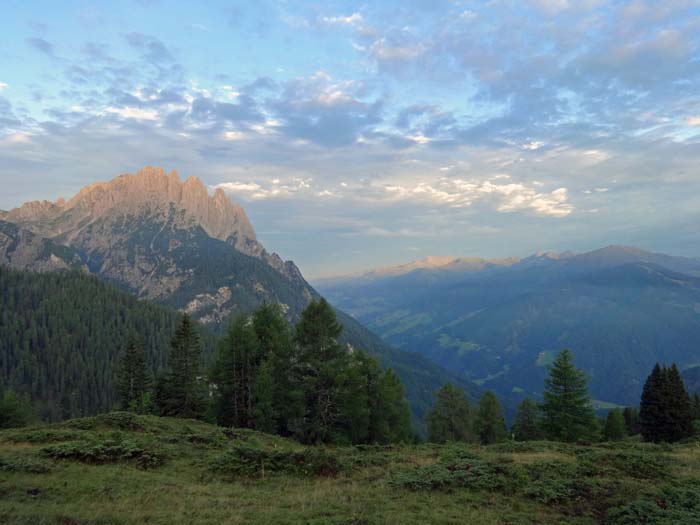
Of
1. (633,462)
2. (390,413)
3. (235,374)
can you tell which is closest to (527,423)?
(390,413)

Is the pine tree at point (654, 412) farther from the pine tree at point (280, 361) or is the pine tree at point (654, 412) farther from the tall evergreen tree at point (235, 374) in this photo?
the tall evergreen tree at point (235, 374)

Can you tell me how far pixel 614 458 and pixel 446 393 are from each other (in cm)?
3888

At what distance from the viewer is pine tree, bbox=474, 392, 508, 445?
2333 inches

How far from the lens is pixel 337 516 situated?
1262cm

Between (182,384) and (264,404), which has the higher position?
(182,384)

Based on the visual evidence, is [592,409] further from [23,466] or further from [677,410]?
[23,466]

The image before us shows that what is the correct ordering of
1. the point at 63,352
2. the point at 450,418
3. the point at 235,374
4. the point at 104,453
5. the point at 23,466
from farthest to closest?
the point at 63,352
the point at 450,418
the point at 235,374
the point at 104,453
the point at 23,466

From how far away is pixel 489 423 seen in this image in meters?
59.6

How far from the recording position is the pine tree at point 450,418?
55.8 meters

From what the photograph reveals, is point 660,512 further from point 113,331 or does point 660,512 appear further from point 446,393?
point 113,331

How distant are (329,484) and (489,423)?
1989 inches

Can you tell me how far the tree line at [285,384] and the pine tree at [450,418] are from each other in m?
10.9

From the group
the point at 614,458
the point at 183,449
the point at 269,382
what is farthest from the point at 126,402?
the point at 614,458

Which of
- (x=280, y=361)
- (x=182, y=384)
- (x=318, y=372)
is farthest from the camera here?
(x=182, y=384)
